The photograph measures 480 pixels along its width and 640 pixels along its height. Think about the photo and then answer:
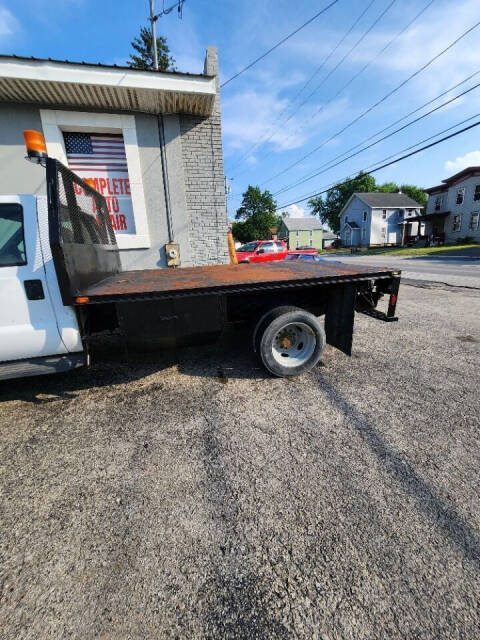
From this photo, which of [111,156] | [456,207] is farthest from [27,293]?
[456,207]

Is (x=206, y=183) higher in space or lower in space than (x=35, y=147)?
higher

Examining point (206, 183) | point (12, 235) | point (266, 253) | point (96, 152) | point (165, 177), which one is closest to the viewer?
point (12, 235)

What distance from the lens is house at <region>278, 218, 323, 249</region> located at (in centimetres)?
6925

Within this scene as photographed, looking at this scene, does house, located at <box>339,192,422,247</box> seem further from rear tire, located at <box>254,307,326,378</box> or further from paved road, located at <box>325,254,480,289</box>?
rear tire, located at <box>254,307,326,378</box>

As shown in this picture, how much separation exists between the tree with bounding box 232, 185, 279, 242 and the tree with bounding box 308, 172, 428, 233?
1114 centimetres

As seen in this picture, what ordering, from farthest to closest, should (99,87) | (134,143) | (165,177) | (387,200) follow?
1. (387,200)
2. (165,177)
3. (134,143)
4. (99,87)

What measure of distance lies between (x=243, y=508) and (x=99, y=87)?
22.2 ft

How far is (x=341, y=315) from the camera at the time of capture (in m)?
3.54

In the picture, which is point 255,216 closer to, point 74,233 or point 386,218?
point 386,218

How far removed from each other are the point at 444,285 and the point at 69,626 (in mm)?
11384

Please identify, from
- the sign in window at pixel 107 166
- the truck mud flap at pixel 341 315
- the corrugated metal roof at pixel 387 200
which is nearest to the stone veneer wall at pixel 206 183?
the sign in window at pixel 107 166

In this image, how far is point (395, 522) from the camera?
1674 millimetres

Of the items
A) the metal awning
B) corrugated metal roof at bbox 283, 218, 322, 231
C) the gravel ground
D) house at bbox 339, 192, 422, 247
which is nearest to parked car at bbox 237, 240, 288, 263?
the metal awning

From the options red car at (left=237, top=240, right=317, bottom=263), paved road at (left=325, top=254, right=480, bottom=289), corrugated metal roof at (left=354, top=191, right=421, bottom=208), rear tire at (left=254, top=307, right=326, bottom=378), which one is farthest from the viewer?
corrugated metal roof at (left=354, top=191, right=421, bottom=208)
